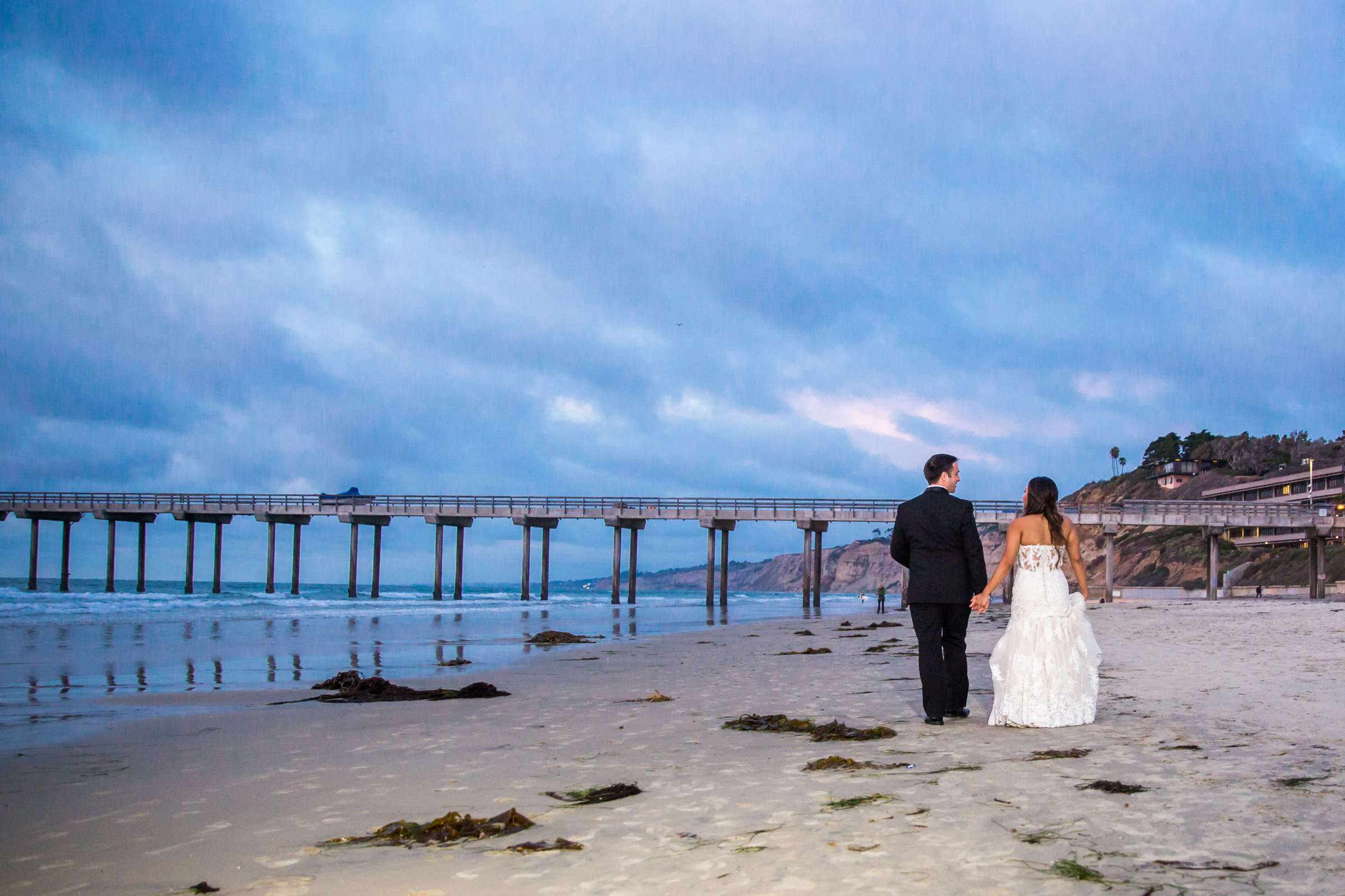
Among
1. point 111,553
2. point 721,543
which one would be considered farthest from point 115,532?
point 721,543

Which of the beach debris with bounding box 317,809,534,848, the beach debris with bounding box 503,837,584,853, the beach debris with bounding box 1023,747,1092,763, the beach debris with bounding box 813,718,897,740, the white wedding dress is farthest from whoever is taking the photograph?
the white wedding dress

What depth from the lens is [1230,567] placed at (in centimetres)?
7156

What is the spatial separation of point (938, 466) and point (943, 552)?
0.61 m

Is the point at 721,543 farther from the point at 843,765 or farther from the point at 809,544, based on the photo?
the point at 843,765

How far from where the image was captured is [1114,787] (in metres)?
4.18

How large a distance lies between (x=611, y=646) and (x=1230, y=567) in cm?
7004

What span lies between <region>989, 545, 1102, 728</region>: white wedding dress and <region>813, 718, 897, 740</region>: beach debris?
816 millimetres

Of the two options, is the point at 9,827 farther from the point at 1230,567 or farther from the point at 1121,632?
the point at 1230,567

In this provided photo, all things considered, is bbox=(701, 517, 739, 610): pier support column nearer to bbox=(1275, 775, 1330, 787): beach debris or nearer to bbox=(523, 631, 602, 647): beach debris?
bbox=(523, 631, 602, 647): beach debris

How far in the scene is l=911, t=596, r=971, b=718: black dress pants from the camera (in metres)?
6.46

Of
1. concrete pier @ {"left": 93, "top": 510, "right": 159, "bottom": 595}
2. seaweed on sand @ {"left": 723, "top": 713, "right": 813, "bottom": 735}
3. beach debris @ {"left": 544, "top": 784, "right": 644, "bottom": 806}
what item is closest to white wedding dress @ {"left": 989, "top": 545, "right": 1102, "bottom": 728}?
seaweed on sand @ {"left": 723, "top": 713, "right": 813, "bottom": 735}

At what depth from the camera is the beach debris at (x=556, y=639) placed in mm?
16797

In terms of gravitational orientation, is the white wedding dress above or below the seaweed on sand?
above

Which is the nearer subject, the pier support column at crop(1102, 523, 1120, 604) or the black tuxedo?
the black tuxedo
